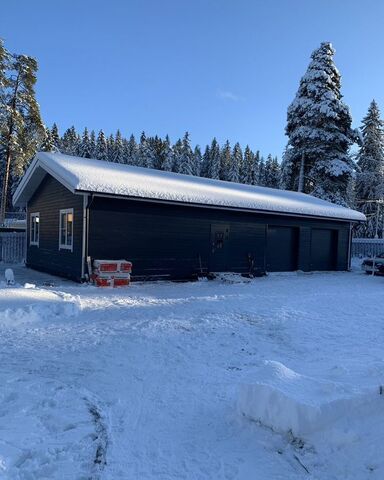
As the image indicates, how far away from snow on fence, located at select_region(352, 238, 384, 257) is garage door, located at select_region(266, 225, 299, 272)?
366 inches

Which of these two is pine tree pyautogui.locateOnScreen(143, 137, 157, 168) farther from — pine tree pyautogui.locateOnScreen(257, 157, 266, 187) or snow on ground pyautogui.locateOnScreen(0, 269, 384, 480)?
snow on ground pyautogui.locateOnScreen(0, 269, 384, 480)

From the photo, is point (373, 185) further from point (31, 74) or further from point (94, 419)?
point (94, 419)

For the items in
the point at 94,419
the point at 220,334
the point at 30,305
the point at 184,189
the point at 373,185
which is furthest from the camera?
the point at 373,185

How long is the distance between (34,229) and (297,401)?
1654 cm

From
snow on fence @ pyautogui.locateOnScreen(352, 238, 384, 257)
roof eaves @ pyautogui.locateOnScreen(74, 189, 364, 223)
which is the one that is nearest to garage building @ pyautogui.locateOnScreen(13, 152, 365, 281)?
roof eaves @ pyautogui.locateOnScreen(74, 189, 364, 223)

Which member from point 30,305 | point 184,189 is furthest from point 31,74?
point 30,305

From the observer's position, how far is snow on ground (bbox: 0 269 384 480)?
3.29 m

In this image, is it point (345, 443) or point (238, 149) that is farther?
point (238, 149)

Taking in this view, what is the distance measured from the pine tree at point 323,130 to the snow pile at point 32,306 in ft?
79.3

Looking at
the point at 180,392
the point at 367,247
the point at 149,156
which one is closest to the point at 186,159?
the point at 149,156

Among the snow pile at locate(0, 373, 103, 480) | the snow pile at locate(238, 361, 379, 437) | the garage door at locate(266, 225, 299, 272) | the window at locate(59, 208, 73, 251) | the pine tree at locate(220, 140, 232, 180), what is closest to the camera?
the snow pile at locate(0, 373, 103, 480)

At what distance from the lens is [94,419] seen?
403cm

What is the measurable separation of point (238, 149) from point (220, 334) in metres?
79.1

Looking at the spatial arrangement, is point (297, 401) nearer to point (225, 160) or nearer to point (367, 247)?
point (367, 247)
